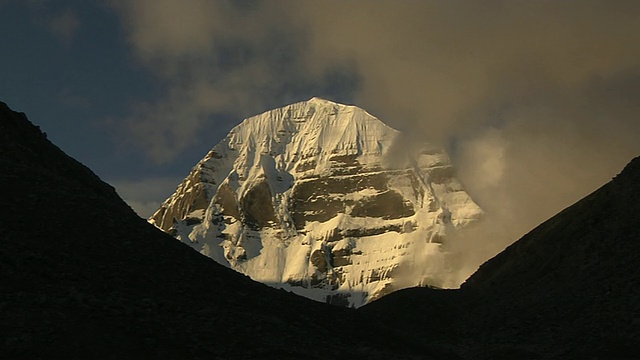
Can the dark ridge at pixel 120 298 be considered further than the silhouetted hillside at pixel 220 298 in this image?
No

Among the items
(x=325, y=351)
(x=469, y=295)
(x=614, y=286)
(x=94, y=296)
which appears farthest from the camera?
(x=469, y=295)

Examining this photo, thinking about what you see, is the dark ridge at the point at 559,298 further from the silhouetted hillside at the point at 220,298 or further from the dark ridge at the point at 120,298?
the dark ridge at the point at 120,298

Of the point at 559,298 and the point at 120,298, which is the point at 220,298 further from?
the point at 559,298

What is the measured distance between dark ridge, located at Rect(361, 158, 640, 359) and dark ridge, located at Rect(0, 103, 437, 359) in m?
10.3

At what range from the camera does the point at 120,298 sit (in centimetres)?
4578

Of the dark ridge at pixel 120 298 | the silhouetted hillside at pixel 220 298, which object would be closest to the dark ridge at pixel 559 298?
the silhouetted hillside at pixel 220 298

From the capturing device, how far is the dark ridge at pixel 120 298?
40781 millimetres

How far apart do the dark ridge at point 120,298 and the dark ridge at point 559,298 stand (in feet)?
33.9

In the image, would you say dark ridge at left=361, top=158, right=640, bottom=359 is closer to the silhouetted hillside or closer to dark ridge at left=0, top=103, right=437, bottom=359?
the silhouetted hillside

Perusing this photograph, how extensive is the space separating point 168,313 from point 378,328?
18207 mm

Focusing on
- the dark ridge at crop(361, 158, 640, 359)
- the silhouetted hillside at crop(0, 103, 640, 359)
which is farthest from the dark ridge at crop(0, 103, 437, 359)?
the dark ridge at crop(361, 158, 640, 359)

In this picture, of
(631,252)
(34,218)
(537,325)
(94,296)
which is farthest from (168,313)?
(631,252)

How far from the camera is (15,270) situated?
45.2 m

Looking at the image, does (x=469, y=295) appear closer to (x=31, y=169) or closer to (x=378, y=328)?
(x=378, y=328)
